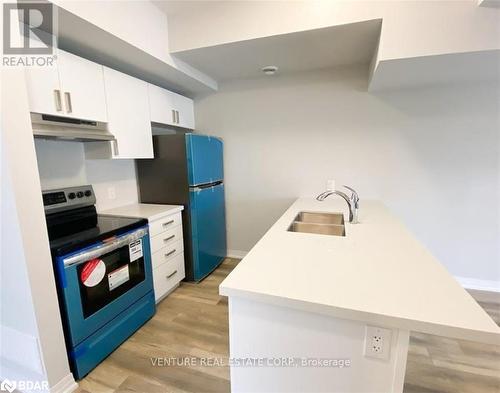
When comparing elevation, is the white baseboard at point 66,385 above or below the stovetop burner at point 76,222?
below

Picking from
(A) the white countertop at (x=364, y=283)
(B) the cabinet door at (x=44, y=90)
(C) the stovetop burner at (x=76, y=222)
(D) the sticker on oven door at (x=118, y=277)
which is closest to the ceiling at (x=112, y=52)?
(B) the cabinet door at (x=44, y=90)

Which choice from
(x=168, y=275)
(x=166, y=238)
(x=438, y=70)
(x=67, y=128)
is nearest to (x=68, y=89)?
(x=67, y=128)

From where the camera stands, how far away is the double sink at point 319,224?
6.17 feet

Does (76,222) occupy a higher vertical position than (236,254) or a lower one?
higher

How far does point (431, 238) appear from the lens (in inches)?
107

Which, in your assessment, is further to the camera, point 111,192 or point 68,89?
point 111,192

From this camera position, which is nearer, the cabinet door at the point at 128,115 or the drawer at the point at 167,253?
the cabinet door at the point at 128,115

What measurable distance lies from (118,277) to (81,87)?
1359 mm

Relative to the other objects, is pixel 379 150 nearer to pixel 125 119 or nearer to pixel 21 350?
pixel 125 119

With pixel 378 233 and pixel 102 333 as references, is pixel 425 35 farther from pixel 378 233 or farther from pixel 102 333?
pixel 102 333

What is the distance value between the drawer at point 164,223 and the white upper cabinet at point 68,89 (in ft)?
3.05

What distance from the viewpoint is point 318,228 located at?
6.52 feet

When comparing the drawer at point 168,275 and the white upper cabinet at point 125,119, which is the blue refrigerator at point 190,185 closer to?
the drawer at point 168,275

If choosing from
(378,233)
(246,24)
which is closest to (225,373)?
(378,233)
